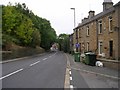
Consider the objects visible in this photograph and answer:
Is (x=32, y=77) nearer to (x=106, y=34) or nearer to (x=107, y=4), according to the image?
(x=106, y=34)

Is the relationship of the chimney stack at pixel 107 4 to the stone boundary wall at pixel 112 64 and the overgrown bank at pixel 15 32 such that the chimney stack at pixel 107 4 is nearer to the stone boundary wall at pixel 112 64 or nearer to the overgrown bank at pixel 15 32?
the overgrown bank at pixel 15 32

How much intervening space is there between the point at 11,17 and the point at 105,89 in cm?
3513

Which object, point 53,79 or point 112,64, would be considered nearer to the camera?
point 53,79

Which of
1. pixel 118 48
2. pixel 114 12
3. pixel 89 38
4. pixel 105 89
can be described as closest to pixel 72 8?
pixel 89 38

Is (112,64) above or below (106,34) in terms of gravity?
below

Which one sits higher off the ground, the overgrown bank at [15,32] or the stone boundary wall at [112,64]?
the overgrown bank at [15,32]

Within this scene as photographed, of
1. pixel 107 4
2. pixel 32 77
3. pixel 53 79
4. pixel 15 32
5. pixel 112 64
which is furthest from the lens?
pixel 15 32

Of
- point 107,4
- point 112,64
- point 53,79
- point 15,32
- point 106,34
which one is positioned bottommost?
point 53,79

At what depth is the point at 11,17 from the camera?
44.3m

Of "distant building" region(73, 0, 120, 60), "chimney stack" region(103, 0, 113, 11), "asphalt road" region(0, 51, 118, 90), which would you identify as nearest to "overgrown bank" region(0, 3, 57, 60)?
"distant building" region(73, 0, 120, 60)

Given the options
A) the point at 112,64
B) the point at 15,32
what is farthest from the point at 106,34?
the point at 15,32

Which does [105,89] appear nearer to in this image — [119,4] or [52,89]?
[52,89]

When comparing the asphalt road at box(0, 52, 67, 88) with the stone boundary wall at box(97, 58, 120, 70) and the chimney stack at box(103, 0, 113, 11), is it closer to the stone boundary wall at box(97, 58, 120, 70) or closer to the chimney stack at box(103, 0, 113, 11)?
the stone boundary wall at box(97, 58, 120, 70)

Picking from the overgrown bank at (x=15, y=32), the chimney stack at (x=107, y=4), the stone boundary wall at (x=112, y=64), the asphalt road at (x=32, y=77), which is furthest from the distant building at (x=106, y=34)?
the overgrown bank at (x=15, y=32)
